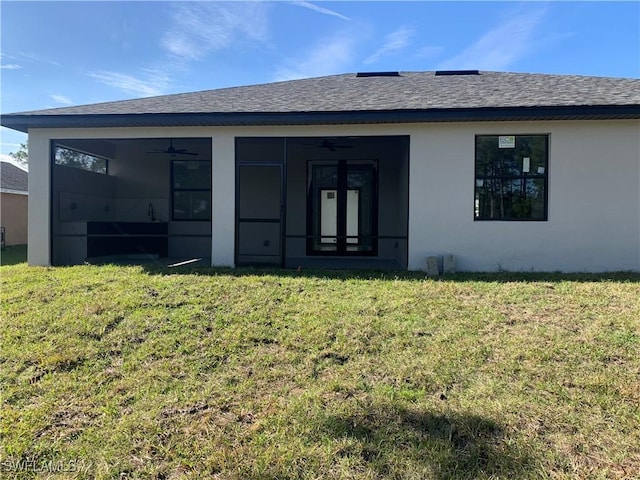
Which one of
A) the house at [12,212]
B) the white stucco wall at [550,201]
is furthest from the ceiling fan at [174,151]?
the house at [12,212]

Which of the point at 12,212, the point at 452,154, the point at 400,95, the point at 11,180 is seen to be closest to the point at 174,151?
the point at 400,95

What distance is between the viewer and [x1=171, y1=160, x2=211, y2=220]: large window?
11602 mm

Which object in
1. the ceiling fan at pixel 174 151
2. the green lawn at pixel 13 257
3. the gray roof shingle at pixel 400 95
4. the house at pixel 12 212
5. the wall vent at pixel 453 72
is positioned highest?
the wall vent at pixel 453 72

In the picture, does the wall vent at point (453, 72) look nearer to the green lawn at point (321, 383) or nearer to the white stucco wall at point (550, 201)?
the white stucco wall at point (550, 201)

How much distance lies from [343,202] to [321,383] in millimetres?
8046

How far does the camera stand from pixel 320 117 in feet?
24.7

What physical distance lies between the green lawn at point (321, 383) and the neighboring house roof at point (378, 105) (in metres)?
3.22

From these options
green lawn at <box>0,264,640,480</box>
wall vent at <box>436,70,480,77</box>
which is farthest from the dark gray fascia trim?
wall vent at <box>436,70,480,77</box>

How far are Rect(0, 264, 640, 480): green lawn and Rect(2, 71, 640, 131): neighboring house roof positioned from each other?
10.6 feet

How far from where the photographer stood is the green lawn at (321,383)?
2539 millimetres

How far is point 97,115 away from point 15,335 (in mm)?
5009

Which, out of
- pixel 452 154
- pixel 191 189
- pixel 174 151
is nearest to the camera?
pixel 452 154

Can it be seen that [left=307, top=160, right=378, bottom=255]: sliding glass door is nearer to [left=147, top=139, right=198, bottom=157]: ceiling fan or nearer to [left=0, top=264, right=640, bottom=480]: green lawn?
[left=147, top=139, right=198, bottom=157]: ceiling fan

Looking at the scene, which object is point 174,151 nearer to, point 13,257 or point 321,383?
point 13,257
